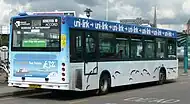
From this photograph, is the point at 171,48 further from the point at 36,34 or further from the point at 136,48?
the point at 36,34

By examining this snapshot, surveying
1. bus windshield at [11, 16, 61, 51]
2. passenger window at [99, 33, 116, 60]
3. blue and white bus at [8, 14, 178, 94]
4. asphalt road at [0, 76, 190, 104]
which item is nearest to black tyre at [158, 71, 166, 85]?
blue and white bus at [8, 14, 178, 94]

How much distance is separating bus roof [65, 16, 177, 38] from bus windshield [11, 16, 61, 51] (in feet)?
2.05

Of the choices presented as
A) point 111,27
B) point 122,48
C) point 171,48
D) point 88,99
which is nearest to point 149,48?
point 122,48

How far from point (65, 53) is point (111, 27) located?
11.8 feet

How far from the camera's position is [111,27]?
17.9 metres

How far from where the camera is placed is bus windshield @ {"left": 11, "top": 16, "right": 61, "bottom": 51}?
15.1 meters

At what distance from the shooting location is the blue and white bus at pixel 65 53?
1498 cm

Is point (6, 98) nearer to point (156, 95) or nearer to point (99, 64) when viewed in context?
point (99, 64)

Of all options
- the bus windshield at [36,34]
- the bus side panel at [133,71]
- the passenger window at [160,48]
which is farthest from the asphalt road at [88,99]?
the passenger window at [160,48]

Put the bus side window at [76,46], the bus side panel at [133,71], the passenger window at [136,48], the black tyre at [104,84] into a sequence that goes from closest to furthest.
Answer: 1. the bus side window at [76,46]
2. the black tyre at [104,84]
3. the bus side panel at [133,71]
4. the passenger window at [136,48]

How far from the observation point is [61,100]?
15.4 meters

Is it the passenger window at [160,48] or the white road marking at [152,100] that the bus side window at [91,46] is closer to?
the white road marking at [152,100]

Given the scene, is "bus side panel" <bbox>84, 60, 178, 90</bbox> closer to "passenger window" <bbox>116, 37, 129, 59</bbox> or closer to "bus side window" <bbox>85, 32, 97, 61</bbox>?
"passenger window" <bbox>116, 37, 129, 59</bbox>

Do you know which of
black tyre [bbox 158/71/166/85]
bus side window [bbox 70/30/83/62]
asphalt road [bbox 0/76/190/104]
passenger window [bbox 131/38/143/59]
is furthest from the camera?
black tyre [bbox 158/71/166/85]
